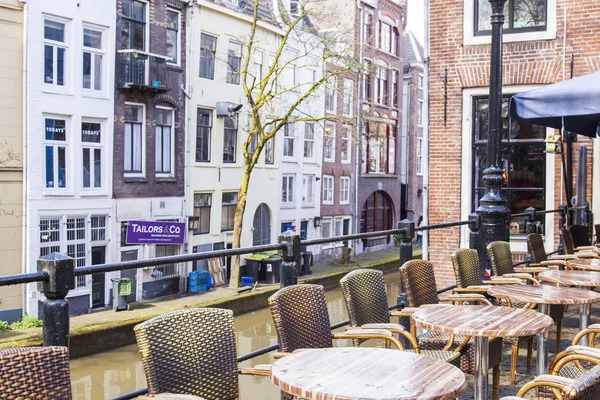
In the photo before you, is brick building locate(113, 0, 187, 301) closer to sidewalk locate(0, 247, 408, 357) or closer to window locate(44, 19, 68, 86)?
sidewalk locate(0, 247, 408, 357)

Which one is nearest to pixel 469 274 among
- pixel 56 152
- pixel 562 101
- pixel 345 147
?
pixel 562 101

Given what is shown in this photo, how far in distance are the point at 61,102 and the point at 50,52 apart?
1.31 meters

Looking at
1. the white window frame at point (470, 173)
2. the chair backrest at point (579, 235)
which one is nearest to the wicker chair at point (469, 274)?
the chair backrest at point (579, 235)

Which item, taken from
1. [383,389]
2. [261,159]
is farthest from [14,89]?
[383,389]

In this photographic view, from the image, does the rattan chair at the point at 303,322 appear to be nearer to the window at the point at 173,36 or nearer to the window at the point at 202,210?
the window at the point at 173,36

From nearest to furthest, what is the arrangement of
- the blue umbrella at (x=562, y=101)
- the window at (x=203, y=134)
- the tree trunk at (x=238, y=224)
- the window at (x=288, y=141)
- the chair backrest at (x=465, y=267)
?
1. the chair backrest at (x=465, y=267)
2. the blue umbrella at (x=562, y=101)
3. the tree trunk at (x=238, y=224)
4. the window at (x=203, y=134)
5. the window at (x=288, y=141)

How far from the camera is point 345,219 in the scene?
33031 mm

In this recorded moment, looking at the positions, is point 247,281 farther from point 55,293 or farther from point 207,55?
point 55,293

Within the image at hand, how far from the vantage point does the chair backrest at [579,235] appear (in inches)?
389

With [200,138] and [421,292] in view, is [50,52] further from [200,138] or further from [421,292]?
[421,292]

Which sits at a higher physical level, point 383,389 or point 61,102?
point 61,102

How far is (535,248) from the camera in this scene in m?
7.46

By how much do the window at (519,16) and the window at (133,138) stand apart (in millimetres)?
12152

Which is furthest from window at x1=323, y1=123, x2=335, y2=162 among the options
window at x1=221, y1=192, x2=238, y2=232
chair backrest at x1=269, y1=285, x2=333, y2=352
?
chair backrest at x1=269, y1=285, x2=333, y2=352
